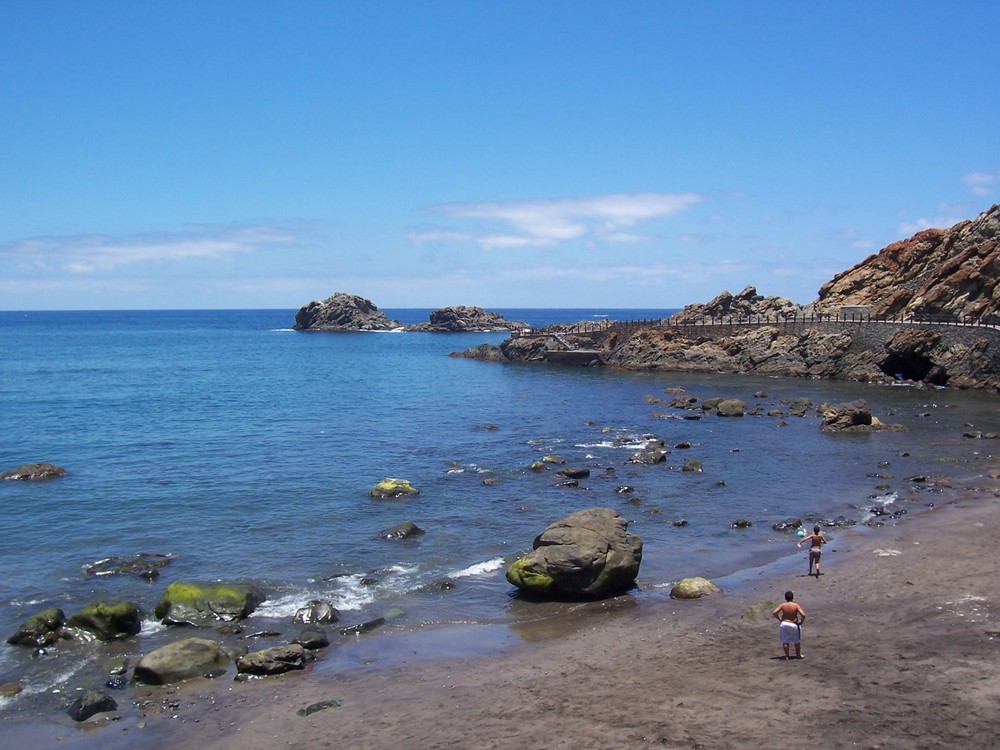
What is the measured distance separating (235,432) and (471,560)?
33.4 m

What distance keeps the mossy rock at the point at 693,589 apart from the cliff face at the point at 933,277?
6535 cm

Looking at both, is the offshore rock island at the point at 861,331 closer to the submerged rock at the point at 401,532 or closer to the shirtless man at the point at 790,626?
the submerged rock at the point at 401,532

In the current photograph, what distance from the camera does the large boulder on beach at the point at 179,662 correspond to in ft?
62.1

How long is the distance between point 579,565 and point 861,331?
69.7m

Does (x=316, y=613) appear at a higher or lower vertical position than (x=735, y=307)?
lower

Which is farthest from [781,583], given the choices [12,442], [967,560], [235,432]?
[12,442]

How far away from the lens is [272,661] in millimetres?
19375

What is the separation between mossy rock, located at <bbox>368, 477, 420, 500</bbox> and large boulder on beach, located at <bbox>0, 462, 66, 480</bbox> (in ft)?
55.8

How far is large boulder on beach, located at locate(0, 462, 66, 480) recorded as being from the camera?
135 feet

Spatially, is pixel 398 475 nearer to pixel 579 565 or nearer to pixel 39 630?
pixel 579 565

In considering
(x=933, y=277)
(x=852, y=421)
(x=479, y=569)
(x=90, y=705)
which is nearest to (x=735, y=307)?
(x=933, y=277)

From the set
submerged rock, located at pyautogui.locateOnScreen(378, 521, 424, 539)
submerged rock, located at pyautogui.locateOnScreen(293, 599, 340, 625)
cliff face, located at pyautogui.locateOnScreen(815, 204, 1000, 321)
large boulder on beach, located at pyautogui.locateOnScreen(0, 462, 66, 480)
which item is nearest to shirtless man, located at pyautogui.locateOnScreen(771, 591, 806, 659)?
submerged rock, located at pyautogui.locateOnScreen(293, 599, 340, 625)

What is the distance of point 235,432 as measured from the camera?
186 feet

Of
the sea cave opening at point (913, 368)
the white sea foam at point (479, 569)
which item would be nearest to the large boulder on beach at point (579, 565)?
the white sea foam at point (479, 569)
